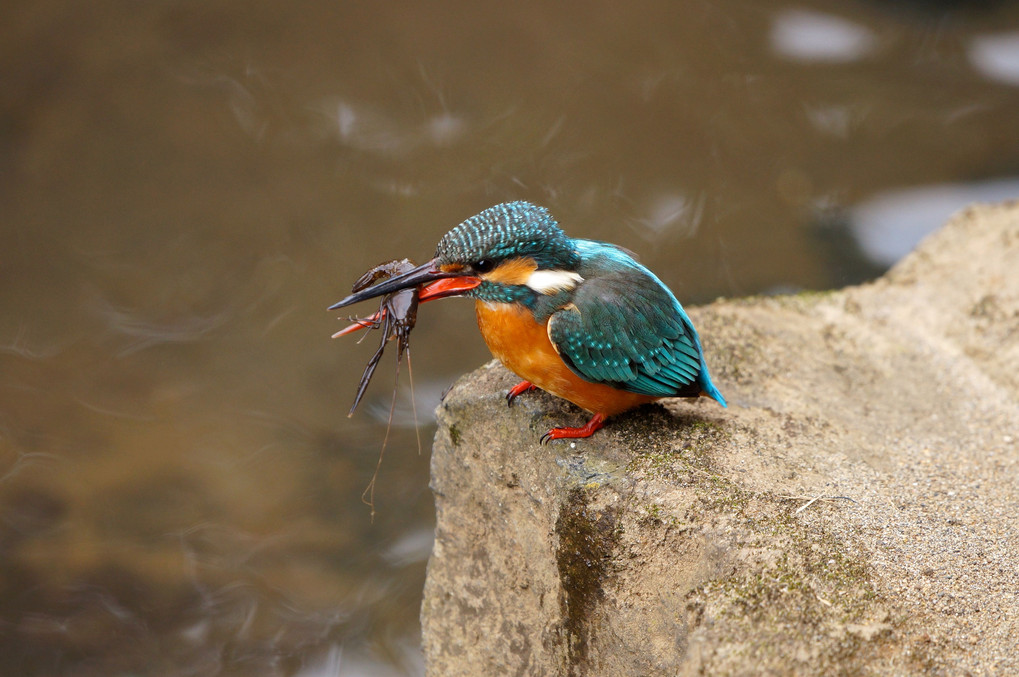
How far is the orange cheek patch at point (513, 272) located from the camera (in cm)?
262

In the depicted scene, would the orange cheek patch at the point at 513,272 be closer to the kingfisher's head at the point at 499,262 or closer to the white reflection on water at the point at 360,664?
the kingfisher's head at the point at 499,262

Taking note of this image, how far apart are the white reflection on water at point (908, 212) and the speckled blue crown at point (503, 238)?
166 inches

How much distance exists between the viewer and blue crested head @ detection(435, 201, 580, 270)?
2562 millimetres

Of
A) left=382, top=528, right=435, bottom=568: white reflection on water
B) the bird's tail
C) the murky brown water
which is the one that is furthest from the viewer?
left=382, top=528, right=435, bottom=568: white reflection on water

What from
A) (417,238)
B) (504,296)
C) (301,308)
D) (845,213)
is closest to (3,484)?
(301,308)

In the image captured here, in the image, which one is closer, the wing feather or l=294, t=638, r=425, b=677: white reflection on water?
the wing feather

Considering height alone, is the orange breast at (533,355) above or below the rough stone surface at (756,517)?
above

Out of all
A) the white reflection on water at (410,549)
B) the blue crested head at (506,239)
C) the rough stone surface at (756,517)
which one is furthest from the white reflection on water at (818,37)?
the blue crested head at (506,239)

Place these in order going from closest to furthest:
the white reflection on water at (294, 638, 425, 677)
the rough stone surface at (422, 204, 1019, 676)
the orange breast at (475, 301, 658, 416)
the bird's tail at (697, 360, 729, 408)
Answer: the rough stone surface at (422, 204, 1019, 676), the orange breast at (475, 301, 658, 416), the bird's tail at (697, 360, 729, 408), the white reflection on water at (294, 638, 425, 677)

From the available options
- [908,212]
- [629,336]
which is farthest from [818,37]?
[629,336]

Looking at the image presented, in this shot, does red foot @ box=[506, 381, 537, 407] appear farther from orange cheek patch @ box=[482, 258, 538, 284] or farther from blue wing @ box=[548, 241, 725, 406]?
orange cheek patch @ box=[482, 258, 538, 284]

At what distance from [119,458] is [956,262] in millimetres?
4817

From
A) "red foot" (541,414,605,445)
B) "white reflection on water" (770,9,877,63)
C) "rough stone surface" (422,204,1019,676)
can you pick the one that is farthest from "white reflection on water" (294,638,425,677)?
"white reflection on water" (770,9,877,63)

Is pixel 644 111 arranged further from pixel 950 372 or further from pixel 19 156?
pixel 19 156
